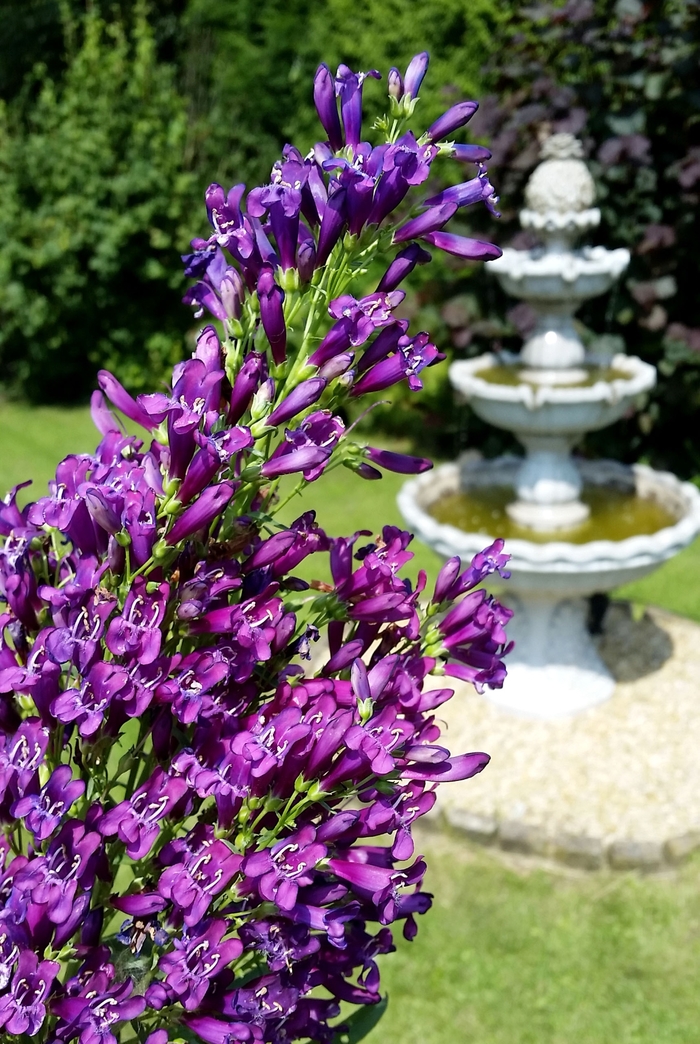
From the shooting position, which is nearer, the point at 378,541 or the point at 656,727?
the point at 378,541

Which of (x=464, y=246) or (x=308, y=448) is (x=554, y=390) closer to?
(x=464, y=246)

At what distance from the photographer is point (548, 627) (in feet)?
15.6

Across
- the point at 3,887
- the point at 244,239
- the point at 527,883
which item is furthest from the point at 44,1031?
the point at 527,883

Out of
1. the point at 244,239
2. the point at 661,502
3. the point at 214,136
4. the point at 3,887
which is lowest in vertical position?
the point at 661,502

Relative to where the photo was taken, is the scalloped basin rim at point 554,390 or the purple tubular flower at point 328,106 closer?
the purple tubular flower at point 328,106

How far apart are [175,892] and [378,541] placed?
415mm

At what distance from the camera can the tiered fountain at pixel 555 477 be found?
4414 mm

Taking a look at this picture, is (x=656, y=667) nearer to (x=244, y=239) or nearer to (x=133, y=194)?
(x=244, y=239)

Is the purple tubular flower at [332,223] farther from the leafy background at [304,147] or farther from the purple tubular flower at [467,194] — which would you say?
the leafy background at [304,147]

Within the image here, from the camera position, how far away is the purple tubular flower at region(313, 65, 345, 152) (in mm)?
1016

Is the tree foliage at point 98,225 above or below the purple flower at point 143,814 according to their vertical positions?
below

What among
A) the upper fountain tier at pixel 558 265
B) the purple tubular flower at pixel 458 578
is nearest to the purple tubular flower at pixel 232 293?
the purple tubular flower at pixel 458 578

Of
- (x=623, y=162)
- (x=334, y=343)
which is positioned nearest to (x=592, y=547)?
(x=334, y=343)

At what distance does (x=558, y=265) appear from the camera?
454 centimetres
